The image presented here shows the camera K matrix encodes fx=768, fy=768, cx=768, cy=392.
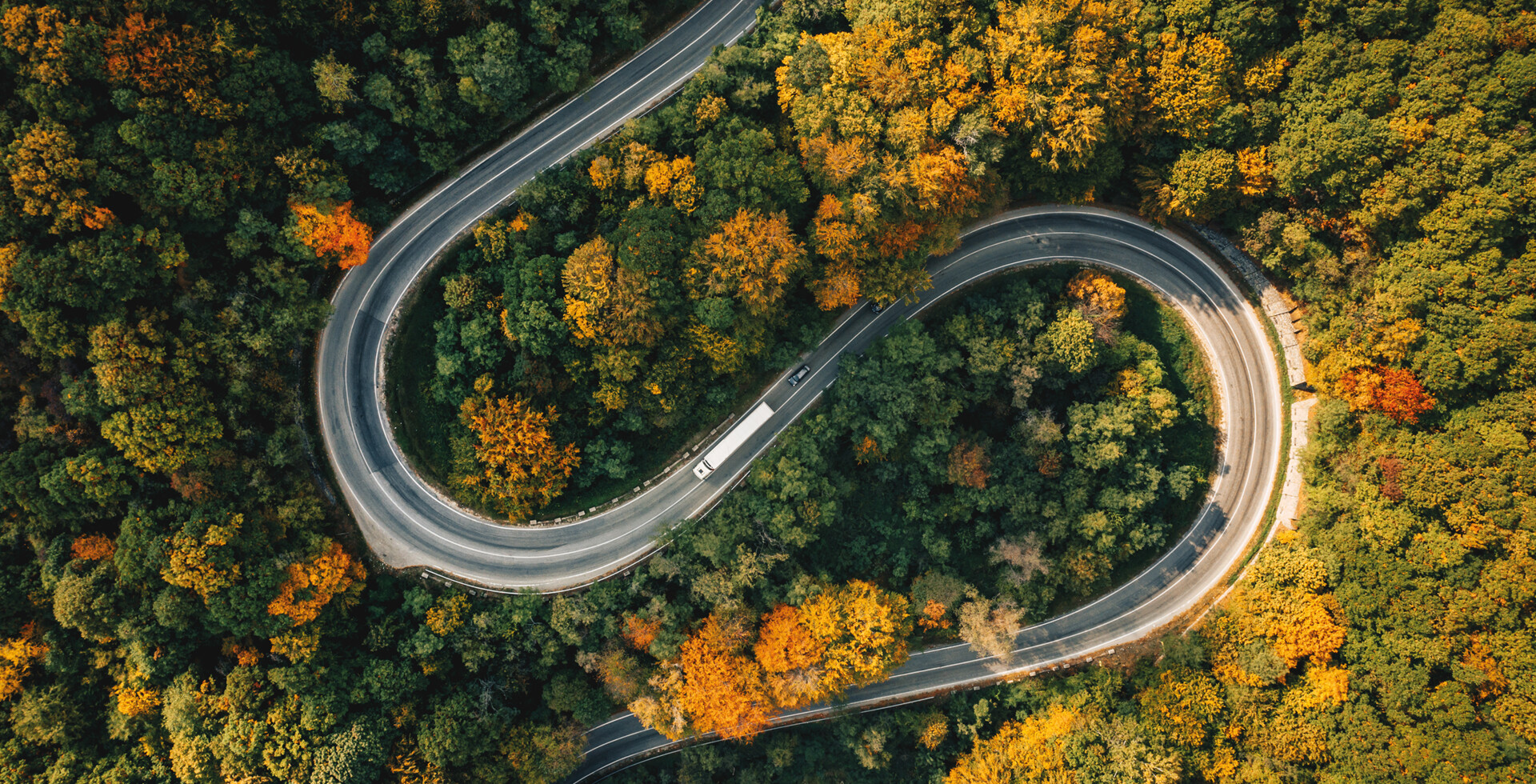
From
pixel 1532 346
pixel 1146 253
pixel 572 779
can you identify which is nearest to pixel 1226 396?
pixel 1146 253

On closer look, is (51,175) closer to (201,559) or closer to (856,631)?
(201,559)

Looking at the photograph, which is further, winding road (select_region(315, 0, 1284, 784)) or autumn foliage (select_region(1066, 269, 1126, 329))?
autumn foliage (select_region(1066, 269, 1126, 329))

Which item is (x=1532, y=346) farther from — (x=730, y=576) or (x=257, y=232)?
(x=257, y=232)

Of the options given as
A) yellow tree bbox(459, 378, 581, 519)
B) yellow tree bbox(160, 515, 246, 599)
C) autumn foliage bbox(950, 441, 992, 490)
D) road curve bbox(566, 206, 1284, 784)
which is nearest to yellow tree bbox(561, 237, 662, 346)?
yellow tree bbox(459, 378, 581, 519)

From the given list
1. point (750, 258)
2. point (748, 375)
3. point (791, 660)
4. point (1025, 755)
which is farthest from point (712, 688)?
point (750, 258)

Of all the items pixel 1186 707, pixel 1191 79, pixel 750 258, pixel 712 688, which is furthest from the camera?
pixel 1186 707

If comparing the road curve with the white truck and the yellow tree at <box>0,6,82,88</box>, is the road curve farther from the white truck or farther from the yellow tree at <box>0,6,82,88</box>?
the yellow tree at <box>0,6,82,88</box>
